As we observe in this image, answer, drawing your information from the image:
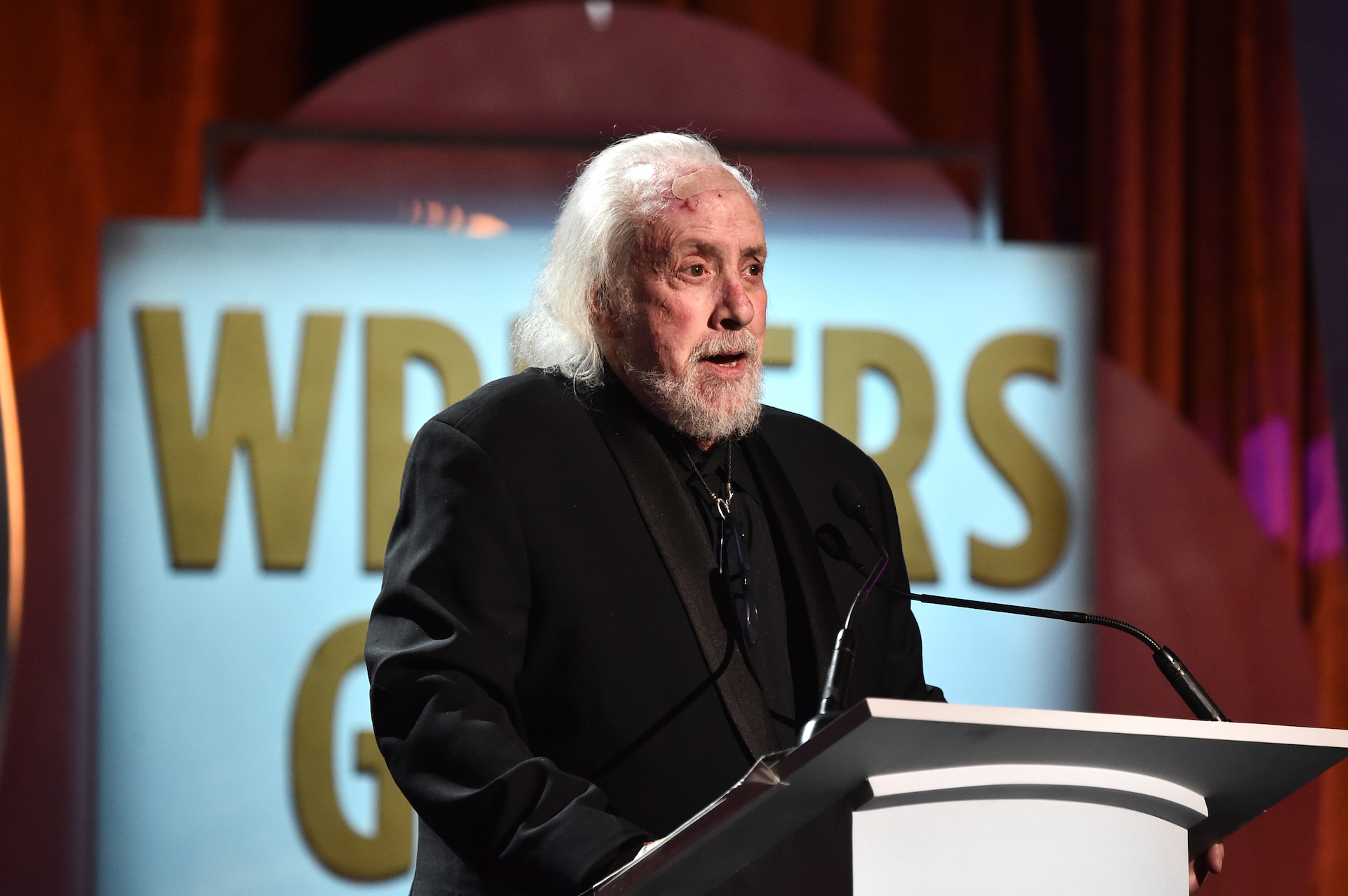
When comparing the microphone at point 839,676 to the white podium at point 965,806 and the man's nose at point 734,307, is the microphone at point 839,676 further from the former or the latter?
the man's nose at point 734,307

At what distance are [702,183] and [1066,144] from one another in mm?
2335

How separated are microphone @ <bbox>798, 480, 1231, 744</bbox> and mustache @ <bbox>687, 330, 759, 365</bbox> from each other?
22cm

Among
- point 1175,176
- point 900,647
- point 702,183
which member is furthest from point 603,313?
point 1175,176

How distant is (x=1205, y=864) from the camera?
1330 mm

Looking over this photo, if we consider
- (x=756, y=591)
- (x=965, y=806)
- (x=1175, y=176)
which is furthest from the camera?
(x=1175, y=176)

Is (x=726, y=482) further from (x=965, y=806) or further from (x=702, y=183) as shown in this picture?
(x=965, y=806)

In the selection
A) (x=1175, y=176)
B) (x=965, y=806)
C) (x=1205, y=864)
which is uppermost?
A: (x=1175, y=176)

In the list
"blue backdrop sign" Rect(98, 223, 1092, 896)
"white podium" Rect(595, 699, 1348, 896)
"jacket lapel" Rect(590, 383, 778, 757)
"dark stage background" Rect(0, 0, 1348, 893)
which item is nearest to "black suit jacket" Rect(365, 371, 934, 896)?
"jacket lapel" Rect(590, 383, 778, 757)

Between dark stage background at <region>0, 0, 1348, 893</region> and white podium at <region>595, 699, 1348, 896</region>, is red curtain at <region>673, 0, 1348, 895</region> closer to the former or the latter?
dark stage background at <region>0, 0, 1348, 893</region>

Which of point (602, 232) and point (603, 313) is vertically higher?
point (602, 232)

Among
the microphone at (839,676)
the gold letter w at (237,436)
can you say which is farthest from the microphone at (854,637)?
the gold letter w at (237,436)

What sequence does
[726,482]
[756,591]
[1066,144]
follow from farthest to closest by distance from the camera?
[1066,144]
[726,482]
[756,591]

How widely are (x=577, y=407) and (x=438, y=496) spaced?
9.5 inches

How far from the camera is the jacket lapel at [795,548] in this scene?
1.57m
